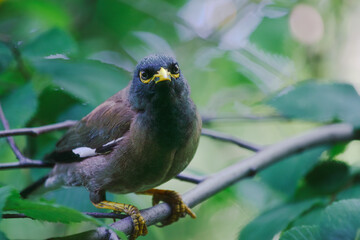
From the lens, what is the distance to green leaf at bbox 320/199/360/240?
1.89 m

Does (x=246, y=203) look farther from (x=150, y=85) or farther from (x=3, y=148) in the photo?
(x=3, y=148)

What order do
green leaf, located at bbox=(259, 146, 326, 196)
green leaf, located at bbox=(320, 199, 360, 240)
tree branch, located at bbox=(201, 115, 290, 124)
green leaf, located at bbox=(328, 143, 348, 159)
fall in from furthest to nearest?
tree branch, located at bbox=(201, 115, 290, 124) → green leaf, located at bbox=(328, 143, 348, 159) → green leaf, located at bbox=(259, 146, 326, 196) → green leaf, located at bbox=(320, 199, 360, 240)

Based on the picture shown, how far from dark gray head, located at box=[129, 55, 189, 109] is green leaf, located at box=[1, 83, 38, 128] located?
0.69m

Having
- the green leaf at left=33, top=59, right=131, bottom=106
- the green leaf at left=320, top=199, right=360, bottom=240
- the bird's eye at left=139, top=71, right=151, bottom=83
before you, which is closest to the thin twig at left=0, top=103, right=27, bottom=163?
the green leaf at left=33, top=59, right=131, bottom=106

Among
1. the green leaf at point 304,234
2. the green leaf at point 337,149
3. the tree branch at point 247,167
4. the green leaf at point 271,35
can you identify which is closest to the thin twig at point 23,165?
the tree branch at point 247,167

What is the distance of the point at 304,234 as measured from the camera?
6.44 ft

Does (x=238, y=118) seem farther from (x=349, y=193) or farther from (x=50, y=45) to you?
(x=50, y=45)

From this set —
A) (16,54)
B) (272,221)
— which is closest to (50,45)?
(16,54)

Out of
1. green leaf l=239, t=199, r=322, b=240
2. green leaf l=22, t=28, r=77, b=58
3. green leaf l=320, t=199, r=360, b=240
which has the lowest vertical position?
green leaf l=239, t=199, r=322, b=240

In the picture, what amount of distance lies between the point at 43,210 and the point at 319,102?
2743 millimetres

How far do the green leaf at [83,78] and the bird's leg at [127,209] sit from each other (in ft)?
2.13

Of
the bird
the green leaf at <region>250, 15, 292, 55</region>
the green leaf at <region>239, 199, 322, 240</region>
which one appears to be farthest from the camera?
the green leaf at <region>250, 15, 292, 55</region>

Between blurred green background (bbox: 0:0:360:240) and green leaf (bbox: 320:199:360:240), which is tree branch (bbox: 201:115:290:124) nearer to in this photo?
blurred green background (bbox: 0:0:360:240)

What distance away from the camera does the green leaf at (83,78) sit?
3016 mm
